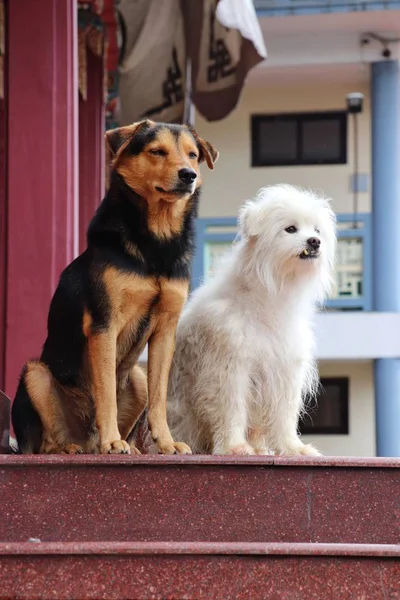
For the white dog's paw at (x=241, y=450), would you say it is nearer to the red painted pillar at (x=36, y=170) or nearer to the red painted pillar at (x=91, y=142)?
the red painted pillar at (x=36, y=170)

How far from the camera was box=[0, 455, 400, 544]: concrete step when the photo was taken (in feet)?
12.3

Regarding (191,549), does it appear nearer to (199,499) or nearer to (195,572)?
(195,572)

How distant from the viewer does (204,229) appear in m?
17.5

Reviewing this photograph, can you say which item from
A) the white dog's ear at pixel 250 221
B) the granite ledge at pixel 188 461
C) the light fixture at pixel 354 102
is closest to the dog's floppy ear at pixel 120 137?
the white dog's ear at pixel 250 221

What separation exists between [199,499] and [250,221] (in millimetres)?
1395

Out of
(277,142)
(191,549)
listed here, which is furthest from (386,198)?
(191,549)

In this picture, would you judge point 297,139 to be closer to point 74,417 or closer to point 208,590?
point 74,417

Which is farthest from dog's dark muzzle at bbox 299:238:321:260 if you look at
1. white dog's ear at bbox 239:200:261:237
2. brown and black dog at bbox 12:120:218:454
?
brown and black dog at bbox 12:120:218:454

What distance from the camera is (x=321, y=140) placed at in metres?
18.3

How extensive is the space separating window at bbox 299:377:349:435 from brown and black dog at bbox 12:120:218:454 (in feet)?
44.2

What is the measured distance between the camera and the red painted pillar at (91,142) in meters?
9.95

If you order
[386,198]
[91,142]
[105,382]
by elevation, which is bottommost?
[105,382]

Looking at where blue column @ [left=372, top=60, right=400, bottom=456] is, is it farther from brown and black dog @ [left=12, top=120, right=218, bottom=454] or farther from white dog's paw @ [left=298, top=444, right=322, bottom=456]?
brown and black dog @ [left=12, top=120, right=218, bottom=454]

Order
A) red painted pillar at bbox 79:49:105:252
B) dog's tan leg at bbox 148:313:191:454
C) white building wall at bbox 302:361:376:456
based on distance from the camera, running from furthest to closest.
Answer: white building wall at bbox 302:361:376:456, red painted pillar at bbox 79:49:105:252, dog's tan leg at bbox 148:313:191:454
